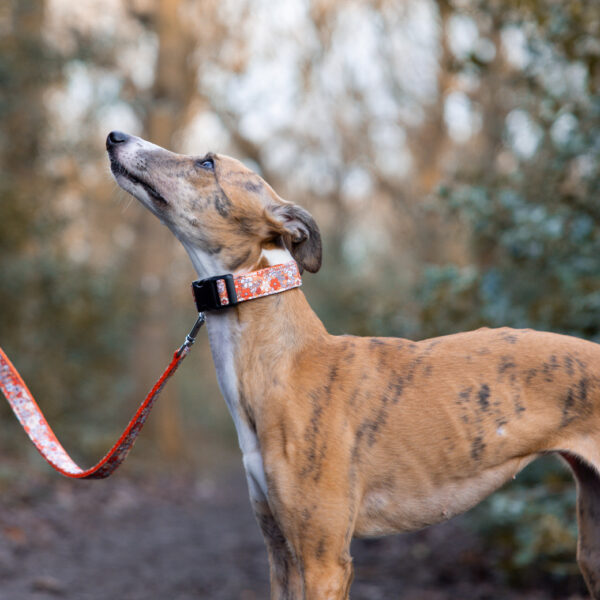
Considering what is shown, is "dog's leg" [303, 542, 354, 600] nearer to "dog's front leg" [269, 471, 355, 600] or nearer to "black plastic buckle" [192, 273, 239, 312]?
"dog's front leg" [269, 471, 355, 600]

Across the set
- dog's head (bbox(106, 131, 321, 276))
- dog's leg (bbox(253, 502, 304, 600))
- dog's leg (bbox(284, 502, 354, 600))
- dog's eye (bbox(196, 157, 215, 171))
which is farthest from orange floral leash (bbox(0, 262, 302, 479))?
dog's leg (bbox(284, 502, 354, 600))

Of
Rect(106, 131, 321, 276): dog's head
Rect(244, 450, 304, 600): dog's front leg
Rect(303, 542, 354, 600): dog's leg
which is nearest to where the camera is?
Rect(303, 542, 354, 600): dog's leg

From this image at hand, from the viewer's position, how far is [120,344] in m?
15.3

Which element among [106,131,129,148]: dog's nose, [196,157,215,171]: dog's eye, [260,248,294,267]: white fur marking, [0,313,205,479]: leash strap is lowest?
[0,313,205,479]: leash strap

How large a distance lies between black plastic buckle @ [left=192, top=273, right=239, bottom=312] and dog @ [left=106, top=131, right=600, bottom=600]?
0.19 ft

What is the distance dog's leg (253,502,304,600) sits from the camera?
3.21 meters

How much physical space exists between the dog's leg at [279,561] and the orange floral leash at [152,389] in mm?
711

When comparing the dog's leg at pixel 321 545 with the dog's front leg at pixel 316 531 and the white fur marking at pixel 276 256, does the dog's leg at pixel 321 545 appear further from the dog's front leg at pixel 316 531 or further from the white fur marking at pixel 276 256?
the white fur marking at pixel 276 256

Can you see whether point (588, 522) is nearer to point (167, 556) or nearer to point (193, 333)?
point (193, 333)

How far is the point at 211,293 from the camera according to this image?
321cm

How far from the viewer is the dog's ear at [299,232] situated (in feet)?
10.9

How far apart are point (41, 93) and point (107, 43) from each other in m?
1.78

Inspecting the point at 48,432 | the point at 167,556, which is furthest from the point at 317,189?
the point at 48,432

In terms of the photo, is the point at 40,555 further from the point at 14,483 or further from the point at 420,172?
the point at 420,172
